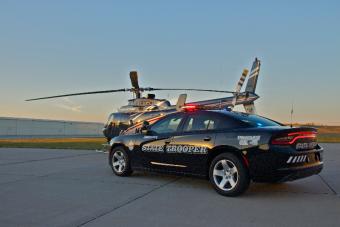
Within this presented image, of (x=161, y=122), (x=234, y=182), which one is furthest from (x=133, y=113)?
(x=234, y=182)

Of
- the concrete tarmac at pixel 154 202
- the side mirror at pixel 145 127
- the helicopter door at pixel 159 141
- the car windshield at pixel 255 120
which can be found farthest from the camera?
the side mirror at pixel 145 127

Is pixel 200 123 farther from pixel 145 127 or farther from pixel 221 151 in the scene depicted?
pixel 145 127

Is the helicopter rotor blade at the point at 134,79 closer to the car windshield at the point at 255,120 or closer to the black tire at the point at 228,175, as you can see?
the car windshield at the point at 255,120

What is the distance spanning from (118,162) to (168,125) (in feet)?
5.49

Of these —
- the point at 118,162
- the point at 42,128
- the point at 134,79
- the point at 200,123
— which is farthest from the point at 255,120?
the point at 42,128

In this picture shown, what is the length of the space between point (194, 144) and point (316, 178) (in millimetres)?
3238

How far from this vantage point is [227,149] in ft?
22.4

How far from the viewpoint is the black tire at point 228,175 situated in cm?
647

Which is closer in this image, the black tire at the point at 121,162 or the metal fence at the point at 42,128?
the black tire at the point at 121,162

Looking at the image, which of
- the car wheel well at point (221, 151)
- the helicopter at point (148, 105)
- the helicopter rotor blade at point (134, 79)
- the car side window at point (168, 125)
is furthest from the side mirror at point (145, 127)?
the helicopter rotor blade at point (134, 79)

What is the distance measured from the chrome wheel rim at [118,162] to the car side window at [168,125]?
1.10 m

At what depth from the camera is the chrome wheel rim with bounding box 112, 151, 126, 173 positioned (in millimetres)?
8891

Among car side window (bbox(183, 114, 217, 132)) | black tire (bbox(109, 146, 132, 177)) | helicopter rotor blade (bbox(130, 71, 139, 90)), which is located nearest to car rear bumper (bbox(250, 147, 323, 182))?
car side window (bbox(183, 114, 217, 132))

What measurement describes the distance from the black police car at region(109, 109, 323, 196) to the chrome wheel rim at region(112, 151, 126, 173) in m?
0.40
